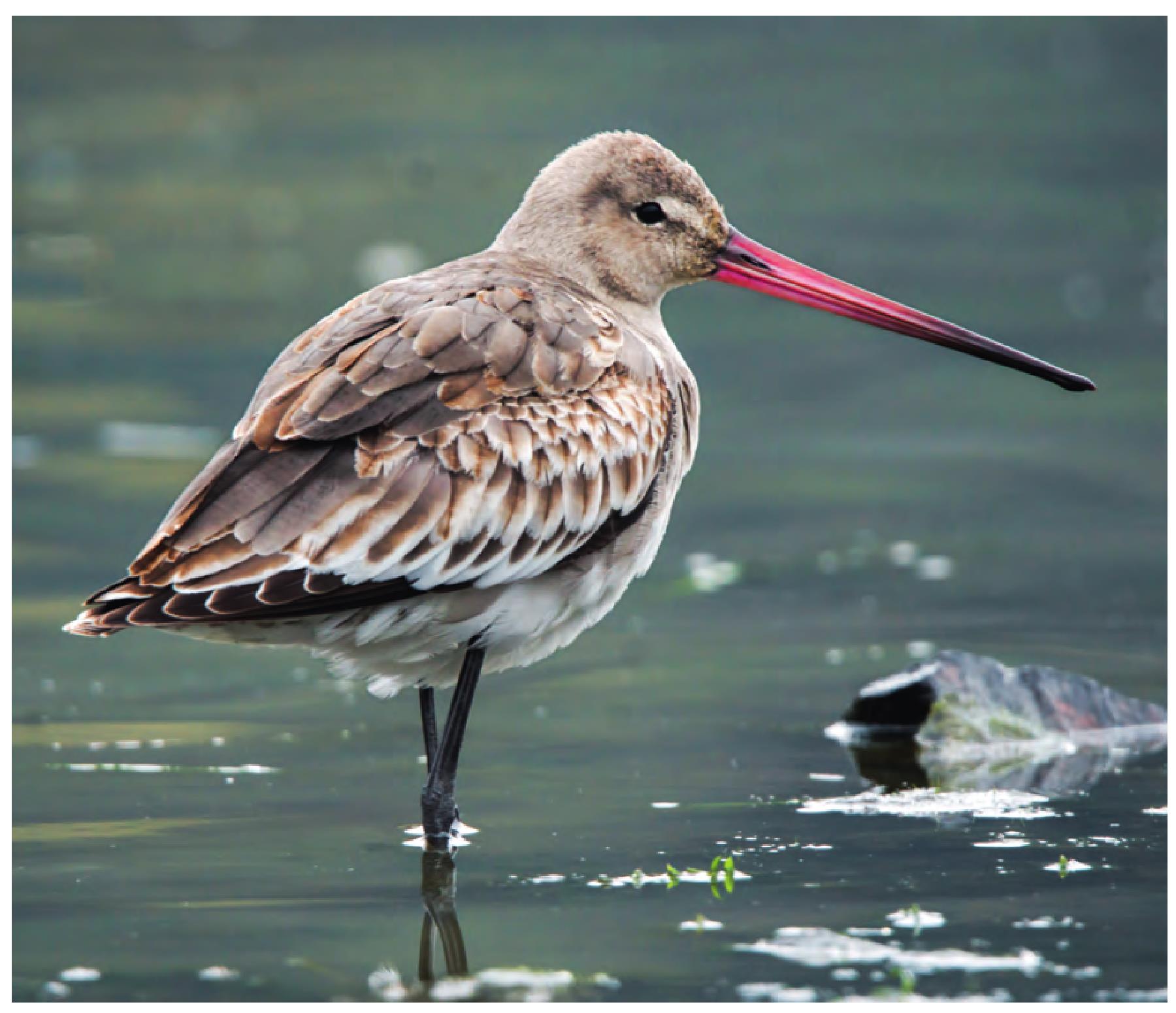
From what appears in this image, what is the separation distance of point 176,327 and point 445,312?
29.6 ft

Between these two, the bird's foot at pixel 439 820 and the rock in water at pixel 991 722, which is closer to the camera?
the bird's foot at pixel 439 820

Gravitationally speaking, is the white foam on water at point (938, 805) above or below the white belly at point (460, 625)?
below

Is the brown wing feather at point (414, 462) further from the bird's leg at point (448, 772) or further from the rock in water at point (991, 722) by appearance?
the rock in water at point (991, 722)

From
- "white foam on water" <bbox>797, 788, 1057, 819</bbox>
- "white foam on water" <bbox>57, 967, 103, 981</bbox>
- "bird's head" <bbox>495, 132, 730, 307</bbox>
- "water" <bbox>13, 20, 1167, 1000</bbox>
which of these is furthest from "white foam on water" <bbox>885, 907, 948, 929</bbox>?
"bird's head" <bbox>495, 132, 730, 307</bbox>

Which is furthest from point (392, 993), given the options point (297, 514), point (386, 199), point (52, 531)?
point (386, 199)

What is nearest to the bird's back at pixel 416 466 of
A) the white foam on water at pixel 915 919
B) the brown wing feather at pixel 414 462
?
the brown wing feather at pixel 414 462

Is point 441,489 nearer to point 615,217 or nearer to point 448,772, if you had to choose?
point 448,772

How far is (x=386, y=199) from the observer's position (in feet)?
64.0

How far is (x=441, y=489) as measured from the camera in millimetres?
7176

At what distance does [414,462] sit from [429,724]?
4.57 ft

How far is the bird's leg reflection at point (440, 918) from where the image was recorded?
6590 millimetres

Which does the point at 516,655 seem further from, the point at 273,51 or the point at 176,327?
the point at 273,51

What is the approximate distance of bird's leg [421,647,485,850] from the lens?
→ 25.1 ft

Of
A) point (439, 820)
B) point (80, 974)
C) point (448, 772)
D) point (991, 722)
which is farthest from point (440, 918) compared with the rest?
point (991, 722)
